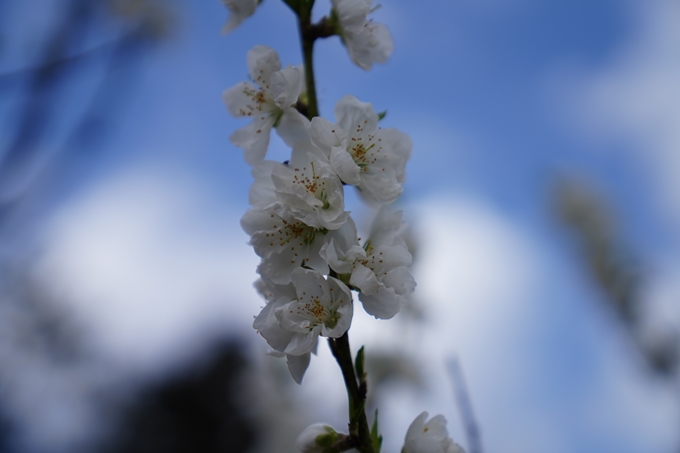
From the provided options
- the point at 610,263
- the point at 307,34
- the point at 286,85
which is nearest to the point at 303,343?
the point at 286,85

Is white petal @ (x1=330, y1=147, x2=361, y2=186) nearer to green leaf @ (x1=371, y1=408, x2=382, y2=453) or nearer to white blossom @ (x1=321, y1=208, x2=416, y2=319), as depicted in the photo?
white blossom @ (x1=321, y1=208, x2=416, y2=319)

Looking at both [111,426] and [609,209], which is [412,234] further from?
[111,426]

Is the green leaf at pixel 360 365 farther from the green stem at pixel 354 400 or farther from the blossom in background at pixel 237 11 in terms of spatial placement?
the blossom in background at pixel 237 11

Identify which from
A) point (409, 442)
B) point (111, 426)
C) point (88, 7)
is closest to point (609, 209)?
point (88, 7)

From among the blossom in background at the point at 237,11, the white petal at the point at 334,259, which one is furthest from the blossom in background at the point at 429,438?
the blossom in background at the point at 237,11

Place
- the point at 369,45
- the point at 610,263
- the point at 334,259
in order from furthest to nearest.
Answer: the point at 610,263 → the point at 369,45 → the point at 334,259

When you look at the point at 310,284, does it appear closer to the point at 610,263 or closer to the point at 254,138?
the point at 254,138

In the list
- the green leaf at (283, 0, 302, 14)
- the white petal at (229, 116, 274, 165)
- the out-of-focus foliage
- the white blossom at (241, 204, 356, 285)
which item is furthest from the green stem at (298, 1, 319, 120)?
the out-of-focus foliage
